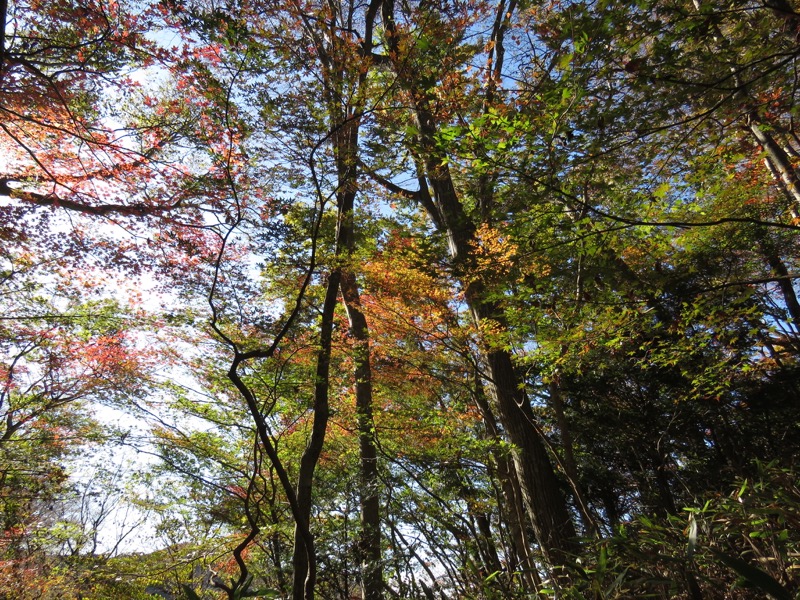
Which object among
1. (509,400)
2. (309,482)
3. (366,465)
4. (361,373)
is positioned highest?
(361,373)

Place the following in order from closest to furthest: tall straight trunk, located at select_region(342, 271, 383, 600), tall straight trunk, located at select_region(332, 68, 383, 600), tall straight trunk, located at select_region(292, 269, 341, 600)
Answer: tall straight trunk, located at select_region(292, 269, 341, 600)
tall straight trunk, located at select_region(332, 68, 383, 600)
tall straight trunk, located at select_region(342, 271, 383, 600)

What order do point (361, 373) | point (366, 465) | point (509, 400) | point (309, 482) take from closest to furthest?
point (309, 482), point (509, 400), point (366, 465), point (361, 373)

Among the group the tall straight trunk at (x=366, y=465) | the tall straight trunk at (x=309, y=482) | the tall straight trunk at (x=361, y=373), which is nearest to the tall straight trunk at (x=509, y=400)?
the tall straight trunk at (x=361, y=373)

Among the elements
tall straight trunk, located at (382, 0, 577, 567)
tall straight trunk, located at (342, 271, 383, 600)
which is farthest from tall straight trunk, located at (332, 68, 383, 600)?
tall straight trunk, located at (382, 0, 577, 567)

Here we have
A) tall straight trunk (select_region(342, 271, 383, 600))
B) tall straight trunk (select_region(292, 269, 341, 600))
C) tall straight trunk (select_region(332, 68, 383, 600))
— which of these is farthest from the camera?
tall straight trunk (select_region(342, 271, 383, 600))

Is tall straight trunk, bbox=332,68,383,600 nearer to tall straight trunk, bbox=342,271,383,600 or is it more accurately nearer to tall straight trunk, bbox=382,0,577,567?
tall straight trunk, bbox=342,271,383,600

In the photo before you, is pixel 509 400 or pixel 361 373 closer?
pixel 509 400

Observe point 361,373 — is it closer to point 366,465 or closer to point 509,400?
point 366,465

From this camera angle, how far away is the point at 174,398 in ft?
25.8

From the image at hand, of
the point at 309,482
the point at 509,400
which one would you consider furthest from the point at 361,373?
→ the point at 309,482

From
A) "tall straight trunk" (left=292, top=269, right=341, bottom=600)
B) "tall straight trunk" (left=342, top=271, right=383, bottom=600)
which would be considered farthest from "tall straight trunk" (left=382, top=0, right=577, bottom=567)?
"tall straight trunk" (left=342, top=271, right=383, bottom=600)

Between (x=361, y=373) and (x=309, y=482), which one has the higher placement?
(x=361, y=373)

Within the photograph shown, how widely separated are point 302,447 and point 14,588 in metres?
7.01

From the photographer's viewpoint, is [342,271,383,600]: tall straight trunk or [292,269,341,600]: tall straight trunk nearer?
[292,269,341,600]: tall straight trunk
